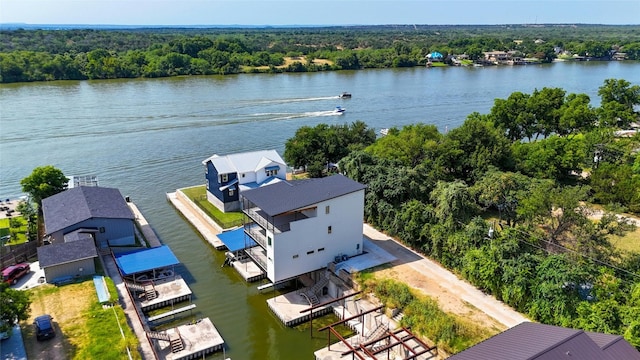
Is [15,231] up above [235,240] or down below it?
below

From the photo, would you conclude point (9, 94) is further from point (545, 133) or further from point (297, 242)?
point (545, 133)

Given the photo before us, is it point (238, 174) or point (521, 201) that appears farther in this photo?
point (238, 174)

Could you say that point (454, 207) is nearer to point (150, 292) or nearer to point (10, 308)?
point (150, 292)

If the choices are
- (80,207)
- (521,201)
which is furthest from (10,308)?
(521,201)

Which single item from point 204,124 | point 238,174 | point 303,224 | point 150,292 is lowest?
point 150,292

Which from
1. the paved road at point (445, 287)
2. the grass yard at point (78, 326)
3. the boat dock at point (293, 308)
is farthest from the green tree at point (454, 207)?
the grass yard at point (78, 326)

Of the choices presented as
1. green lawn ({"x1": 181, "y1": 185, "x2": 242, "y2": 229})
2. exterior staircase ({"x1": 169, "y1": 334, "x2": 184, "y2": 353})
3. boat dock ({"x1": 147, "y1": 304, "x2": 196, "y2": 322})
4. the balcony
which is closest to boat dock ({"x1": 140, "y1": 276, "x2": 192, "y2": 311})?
boat dock ({"x1": 147, "y1": 304, "x2": 196, "y2": 322})

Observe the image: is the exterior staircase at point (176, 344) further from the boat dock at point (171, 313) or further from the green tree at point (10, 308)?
the green tree at point (10, 308)
